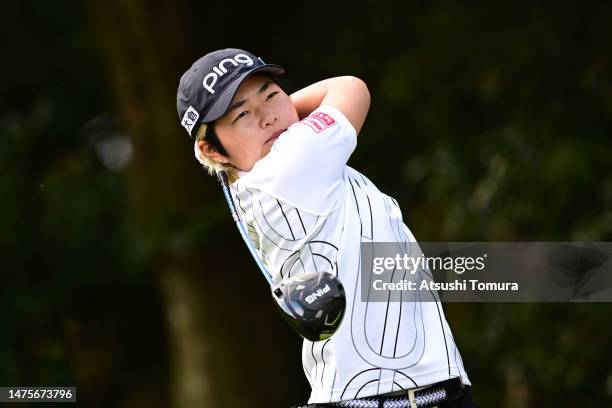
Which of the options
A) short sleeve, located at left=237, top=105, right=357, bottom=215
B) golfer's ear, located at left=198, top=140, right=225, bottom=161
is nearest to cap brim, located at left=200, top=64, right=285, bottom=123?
golfer's ear, located at left=198, top=140, right=225, bottom=161

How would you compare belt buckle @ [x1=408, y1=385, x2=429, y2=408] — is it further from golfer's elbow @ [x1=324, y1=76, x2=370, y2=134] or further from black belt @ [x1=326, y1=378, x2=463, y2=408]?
golfer's elbow @ [x1=324, y1=76, x2=370, y2=134]

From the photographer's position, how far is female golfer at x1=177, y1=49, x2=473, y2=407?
13.4 feet

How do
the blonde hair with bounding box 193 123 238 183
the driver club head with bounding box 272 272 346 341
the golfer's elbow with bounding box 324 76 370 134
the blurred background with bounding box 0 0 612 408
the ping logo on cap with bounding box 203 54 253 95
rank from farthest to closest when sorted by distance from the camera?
the blurred background with bounding box 0 0 612 408
the golfer's elbow with bounding box 324 76 370 134
the blonde hair with bounding box 193 123 238 183
the ping logo on cap with bounding box 203 54 253 95
the driver club head with bounding box 272 272 346 341

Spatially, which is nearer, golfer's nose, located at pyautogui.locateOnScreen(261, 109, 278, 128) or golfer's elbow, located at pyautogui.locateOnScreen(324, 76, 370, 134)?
golfer's nose, located at pyautogui.locateOnScreen(261, 109, 278, 128)

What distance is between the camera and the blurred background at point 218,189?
29.5 feet

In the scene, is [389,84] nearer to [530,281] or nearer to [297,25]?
[297,25]

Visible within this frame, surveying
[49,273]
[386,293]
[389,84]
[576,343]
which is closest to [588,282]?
[386,293]

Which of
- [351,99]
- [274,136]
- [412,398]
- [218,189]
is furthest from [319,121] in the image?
[218,189]

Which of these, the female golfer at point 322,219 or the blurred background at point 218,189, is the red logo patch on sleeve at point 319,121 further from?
the blurred background at point 218,189

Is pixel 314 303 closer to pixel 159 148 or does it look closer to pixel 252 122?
pixel 252 122

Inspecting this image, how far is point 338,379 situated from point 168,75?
268 inches

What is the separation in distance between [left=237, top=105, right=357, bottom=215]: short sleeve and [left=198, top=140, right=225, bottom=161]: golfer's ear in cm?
16

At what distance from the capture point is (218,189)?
34.7 feet

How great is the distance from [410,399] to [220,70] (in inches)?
49.4
